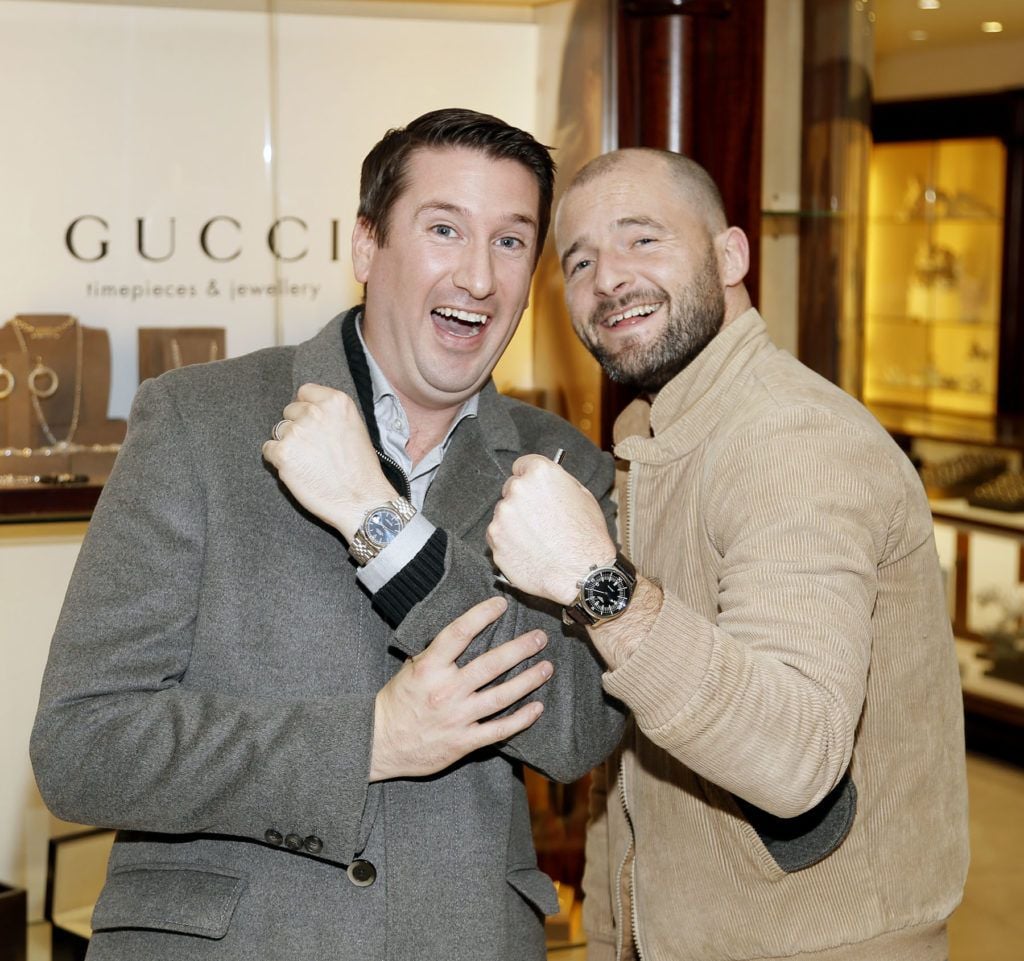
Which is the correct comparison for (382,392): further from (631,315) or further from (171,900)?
(171,900)

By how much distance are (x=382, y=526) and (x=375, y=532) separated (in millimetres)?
10

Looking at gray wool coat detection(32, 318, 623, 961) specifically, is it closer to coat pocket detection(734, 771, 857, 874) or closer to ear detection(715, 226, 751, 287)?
coat pocket detection(734, 771, 857, 874)

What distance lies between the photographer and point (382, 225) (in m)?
1.83

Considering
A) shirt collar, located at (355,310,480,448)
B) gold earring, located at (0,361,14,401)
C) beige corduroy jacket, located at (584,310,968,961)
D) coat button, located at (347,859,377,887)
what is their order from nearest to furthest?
beige corduroy jacket, located at (584,310,968,961) < coat button, located at (347,859,377,887) < shirt collar, located at (355,310,480,448) < gold earring, located at (0,361,14,401)

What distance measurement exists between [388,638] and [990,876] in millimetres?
3296

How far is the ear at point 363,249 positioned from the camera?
188 centimetres

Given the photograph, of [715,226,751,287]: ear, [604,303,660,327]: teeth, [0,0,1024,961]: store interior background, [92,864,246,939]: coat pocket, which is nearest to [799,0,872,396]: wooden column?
[0,0,1024,961]: store interior background

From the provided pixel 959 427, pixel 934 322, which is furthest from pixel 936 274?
pixel 959 427

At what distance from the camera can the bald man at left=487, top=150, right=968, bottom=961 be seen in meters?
1.35

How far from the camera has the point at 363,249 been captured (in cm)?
189

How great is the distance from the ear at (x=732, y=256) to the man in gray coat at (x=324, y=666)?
318mm

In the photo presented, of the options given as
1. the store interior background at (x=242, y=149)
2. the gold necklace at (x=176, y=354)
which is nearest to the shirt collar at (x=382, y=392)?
the store interior background at (x=242, y=149)

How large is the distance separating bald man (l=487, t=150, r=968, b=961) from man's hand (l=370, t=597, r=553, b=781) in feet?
0.44

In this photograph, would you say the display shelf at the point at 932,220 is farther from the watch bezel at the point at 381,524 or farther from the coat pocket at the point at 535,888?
the watch bezel at the point at 381,524
